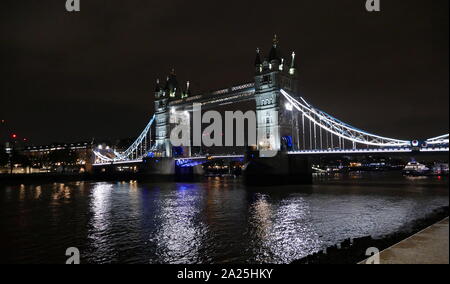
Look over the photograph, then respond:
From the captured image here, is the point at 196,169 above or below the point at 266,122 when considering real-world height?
below

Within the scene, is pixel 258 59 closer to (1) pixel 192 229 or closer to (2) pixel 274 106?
(2) pixel 274 106

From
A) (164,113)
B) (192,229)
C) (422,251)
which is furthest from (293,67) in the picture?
(422,251)

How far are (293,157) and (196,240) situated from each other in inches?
1512

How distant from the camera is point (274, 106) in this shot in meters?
56.2

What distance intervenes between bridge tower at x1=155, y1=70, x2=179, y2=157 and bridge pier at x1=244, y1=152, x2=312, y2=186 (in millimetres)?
33795

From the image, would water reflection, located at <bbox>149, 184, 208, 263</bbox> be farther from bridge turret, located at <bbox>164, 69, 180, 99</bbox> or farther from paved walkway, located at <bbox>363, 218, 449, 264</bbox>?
bridge turret, located at <bbox>164, 69, 180, 99</bbox>

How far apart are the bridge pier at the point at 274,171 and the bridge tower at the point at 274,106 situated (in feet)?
12.0

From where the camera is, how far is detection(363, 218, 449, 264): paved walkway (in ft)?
21.1
